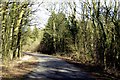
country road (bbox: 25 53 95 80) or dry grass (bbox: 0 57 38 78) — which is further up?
dry grass (bbox: 0 57 38 78)

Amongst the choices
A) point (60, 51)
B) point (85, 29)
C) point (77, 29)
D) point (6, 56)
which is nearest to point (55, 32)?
point (60, 51)

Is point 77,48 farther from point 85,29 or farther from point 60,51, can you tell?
point 60,51

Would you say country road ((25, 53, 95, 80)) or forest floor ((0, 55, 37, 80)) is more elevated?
forest floor ((0, 55, 37, 80))

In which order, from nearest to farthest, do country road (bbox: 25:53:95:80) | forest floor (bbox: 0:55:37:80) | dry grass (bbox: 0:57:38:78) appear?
forest floor (bbox: 0:55:37:80), country road (bbox: 25:53:95:80), dry grass (bbox: 0:57:38:78)

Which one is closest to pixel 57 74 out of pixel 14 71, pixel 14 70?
pixel 14 71

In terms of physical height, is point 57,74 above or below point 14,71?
below

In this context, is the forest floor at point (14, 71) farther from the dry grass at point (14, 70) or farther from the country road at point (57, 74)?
the country road at point (57, 74)

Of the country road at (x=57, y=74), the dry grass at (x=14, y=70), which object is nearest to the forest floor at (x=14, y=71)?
the dry grass at (x=14, y=70)

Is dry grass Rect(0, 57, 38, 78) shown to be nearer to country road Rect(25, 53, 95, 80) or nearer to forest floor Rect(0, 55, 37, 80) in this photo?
forest floor Rect(0, 55, 37, 80)

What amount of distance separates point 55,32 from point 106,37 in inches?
1492

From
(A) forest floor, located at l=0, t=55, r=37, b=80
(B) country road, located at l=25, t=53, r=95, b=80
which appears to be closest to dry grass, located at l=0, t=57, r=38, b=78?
(A) forest floor, located at l=0, t=55, r=37, b=80

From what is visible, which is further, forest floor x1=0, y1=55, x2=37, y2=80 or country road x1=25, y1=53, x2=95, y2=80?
country road x1=25, y1=53, x2=95, y2=80

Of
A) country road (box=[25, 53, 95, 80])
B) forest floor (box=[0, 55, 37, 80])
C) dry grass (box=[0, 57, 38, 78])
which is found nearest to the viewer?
forest floor (box=[0, 55, 37, 80])

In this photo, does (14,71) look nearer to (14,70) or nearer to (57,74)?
(14,70)
